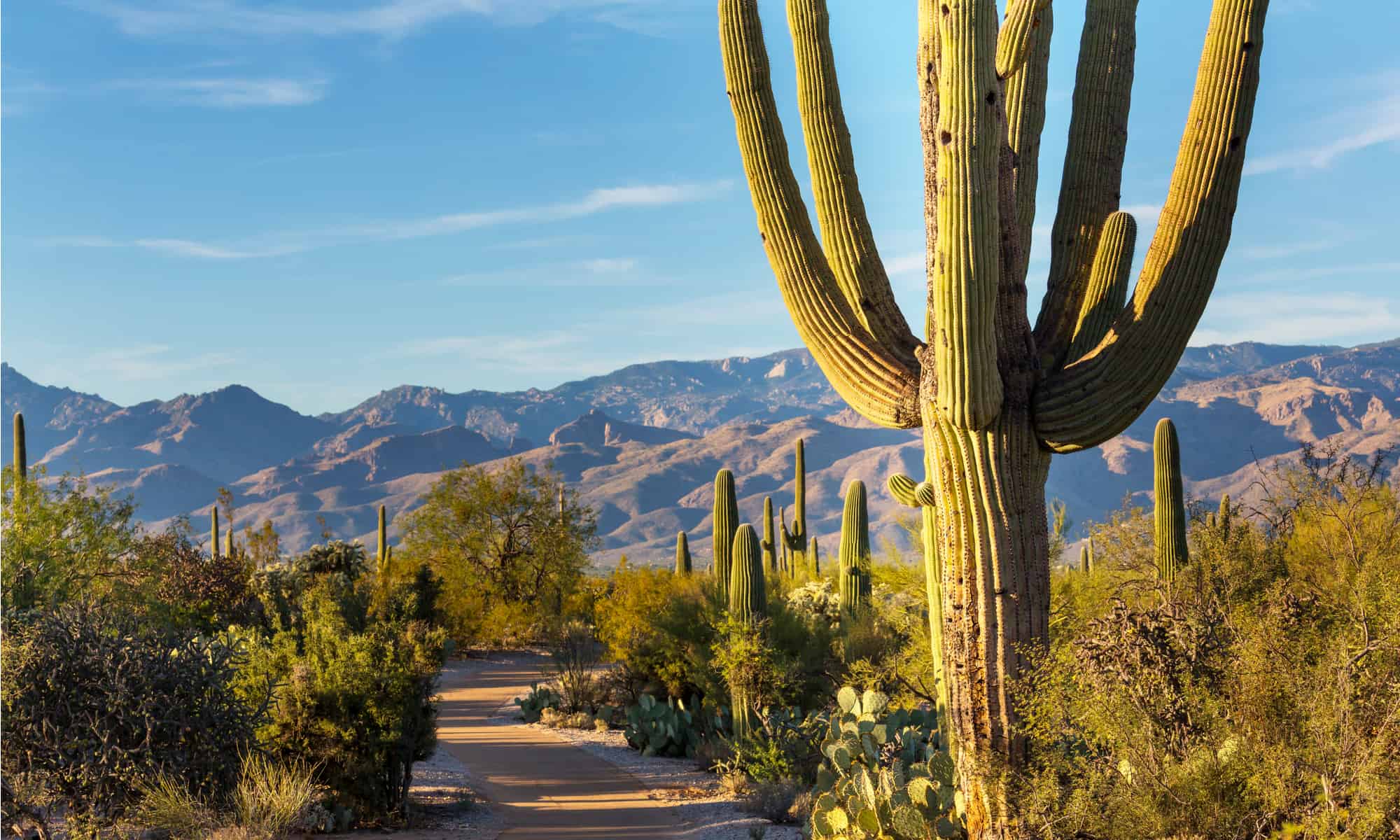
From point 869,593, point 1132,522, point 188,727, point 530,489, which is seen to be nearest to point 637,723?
point 869,593

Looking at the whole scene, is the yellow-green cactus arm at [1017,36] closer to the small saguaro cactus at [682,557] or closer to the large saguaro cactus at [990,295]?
the large saguaro cactus at [990,295]

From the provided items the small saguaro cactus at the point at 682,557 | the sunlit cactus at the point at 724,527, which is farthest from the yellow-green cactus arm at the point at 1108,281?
the small saguaro cactus at the point at 682,557

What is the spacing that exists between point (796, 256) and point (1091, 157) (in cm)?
217

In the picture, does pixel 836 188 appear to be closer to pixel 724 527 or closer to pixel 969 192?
pixel 969 192

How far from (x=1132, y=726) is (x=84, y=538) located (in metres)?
19.2

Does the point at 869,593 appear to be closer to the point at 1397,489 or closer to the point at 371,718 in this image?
the point at 1397,489

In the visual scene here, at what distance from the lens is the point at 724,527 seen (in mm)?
18438

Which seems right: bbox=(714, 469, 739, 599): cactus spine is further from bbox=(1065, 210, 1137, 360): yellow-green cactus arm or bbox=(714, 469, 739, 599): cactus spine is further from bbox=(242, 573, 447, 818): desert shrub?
bbox=(1065, 210, 1137, 360): yellow-green cactus arm

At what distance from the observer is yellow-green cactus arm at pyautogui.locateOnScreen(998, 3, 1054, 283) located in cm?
834

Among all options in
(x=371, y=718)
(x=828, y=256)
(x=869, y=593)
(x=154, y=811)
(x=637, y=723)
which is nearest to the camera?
(x=828, y=256)

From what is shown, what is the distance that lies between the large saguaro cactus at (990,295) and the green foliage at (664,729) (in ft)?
29.4

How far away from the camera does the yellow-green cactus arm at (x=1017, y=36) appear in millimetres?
7129

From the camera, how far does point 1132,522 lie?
65.4 feet

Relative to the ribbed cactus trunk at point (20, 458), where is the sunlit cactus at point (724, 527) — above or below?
below
